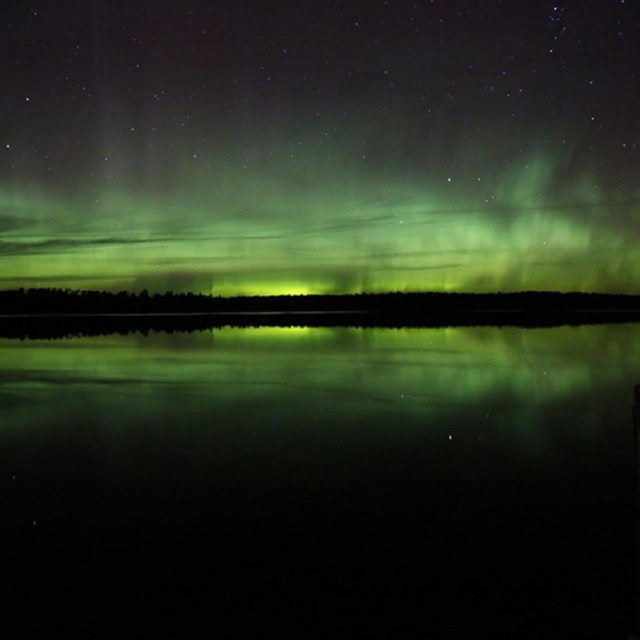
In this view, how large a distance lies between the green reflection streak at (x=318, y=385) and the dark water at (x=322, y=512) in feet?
0.41

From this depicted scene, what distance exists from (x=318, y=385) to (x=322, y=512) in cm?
1058

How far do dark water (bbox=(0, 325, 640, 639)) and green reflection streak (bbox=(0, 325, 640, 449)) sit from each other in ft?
0.41

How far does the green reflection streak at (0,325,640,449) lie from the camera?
13.8m

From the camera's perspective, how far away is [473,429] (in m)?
12.5

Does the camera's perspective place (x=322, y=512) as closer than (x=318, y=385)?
Yes

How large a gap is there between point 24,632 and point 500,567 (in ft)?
11.9

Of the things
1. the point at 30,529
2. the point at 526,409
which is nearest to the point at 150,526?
the point at 30,529

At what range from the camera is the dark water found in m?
5.57

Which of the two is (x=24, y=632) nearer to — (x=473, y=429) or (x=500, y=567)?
(x=500, y=567)

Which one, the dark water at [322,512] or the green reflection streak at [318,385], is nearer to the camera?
the dark water at [322,512]

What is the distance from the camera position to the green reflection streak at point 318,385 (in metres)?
13.8

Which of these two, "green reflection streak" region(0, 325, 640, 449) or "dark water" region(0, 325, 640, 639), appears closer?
"dark water" region(0, 325, 640, 639)

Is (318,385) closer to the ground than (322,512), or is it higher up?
closer to the ground

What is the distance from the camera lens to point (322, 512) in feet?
25.9
